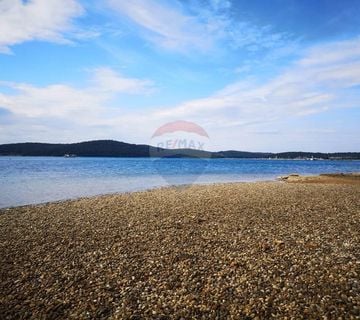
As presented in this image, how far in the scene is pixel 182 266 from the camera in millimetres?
9094

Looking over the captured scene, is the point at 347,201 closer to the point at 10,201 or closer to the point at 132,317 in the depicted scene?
the point at 132,317

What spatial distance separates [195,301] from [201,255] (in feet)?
9.37

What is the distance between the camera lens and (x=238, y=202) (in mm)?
19953

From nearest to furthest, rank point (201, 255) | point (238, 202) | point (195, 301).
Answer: point (195, 301) → point (201, 255) → point (238, 202)

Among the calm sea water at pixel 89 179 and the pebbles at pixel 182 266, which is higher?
the pebbles at pixel 182 266

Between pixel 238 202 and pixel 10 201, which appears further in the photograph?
pixel 10 201

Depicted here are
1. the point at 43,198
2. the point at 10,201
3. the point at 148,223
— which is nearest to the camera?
the point at 148,223

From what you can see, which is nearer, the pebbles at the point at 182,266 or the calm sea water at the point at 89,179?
the pebbles at the point at 182,266

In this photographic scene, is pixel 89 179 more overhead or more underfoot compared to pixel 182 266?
more underfoot

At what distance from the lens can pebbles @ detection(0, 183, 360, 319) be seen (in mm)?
6891

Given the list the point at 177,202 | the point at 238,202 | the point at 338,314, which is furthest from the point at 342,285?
the point at 177,202

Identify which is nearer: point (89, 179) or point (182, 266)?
point (182, 266)

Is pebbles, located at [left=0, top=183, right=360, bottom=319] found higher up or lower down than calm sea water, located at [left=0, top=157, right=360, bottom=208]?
higher up

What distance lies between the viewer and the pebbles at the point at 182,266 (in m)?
6.89
